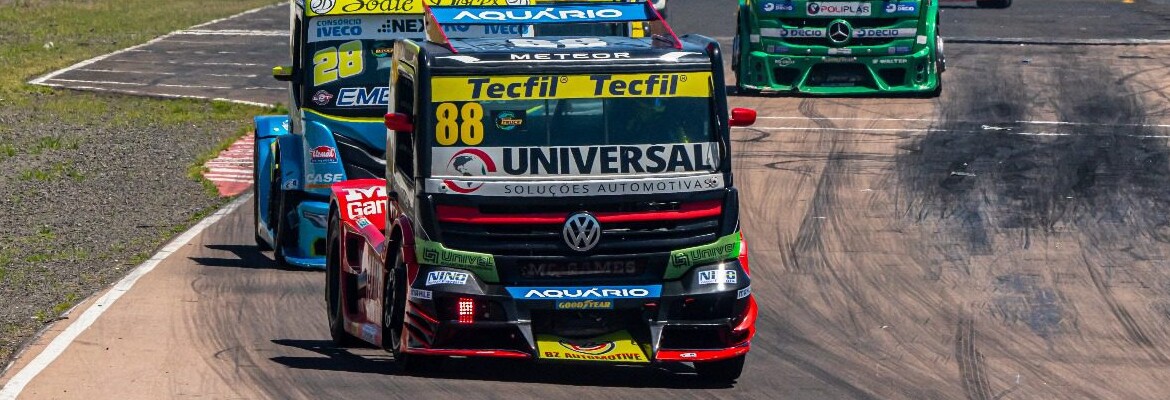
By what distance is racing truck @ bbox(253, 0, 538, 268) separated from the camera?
1424 cm

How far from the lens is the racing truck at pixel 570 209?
9.55 meters

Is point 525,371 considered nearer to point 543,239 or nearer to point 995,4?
point 543,239

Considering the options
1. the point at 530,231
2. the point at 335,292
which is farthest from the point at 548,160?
the point at 335,292

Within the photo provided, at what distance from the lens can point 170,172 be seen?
20.6 meters

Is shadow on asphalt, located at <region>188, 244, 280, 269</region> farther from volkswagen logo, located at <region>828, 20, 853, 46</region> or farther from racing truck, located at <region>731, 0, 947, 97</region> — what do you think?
volkswagen logo, located at <region>828, 20, 853, 46</region>

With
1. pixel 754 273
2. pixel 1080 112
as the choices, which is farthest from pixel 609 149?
pixel 1080 112

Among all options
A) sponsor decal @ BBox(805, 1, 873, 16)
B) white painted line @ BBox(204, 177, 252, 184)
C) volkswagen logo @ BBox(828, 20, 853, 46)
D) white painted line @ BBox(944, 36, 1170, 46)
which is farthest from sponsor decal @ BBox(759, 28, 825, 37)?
white painted line @ BBox(204, 177, 252, 184)

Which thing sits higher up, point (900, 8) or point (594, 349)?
point (594, 349)

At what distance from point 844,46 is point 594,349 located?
15.5 m

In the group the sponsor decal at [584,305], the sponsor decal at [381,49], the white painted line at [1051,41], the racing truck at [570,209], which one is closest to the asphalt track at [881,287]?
the racing truck at [570,209]

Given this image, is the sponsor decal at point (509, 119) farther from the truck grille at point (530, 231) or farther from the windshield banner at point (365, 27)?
the windshield banner at point (365, 27)

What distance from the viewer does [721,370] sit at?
10.0 metres

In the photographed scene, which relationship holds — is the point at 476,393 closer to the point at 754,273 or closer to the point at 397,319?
the point at 397,319

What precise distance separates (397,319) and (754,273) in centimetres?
457
